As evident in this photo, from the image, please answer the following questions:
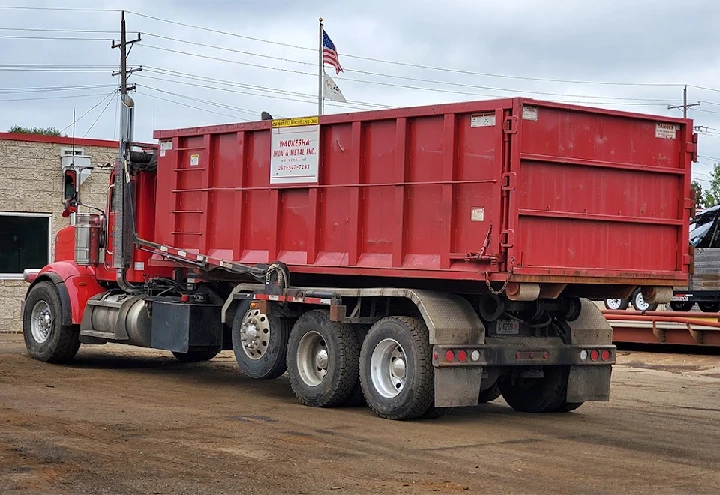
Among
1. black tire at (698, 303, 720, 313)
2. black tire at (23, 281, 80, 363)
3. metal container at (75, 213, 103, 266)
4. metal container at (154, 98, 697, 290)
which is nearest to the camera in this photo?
metal container at (154, 98, 697, 290)

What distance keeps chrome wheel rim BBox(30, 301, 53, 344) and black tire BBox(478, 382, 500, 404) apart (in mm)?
6967

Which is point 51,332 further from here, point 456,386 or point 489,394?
point 456,386

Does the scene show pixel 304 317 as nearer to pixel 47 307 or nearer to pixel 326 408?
pixel 326 408

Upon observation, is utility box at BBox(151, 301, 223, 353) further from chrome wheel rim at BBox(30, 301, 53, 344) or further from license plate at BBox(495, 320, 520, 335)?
license plate at BBox(495, 320, 520, 335)

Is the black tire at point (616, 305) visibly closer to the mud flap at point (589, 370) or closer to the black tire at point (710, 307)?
the black tire at point (710, 307)

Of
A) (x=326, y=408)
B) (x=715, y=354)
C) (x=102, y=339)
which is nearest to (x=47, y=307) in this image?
(x=102, y=339)

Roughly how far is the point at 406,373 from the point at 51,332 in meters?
7.26

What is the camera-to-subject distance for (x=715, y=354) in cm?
2264

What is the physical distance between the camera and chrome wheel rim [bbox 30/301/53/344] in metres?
17.7

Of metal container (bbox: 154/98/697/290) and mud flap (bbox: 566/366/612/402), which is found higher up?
metal container (bbox: 154/98/697/290)

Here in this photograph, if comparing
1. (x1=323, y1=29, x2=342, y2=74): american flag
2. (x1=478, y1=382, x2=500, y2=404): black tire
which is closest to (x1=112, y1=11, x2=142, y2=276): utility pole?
(x1=478, y1=382, x2=500, y2=404): black tire

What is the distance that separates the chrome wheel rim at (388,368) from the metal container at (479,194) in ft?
2.54

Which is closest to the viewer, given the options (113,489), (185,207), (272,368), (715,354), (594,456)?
(113,489)

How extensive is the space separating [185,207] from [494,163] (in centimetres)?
535
